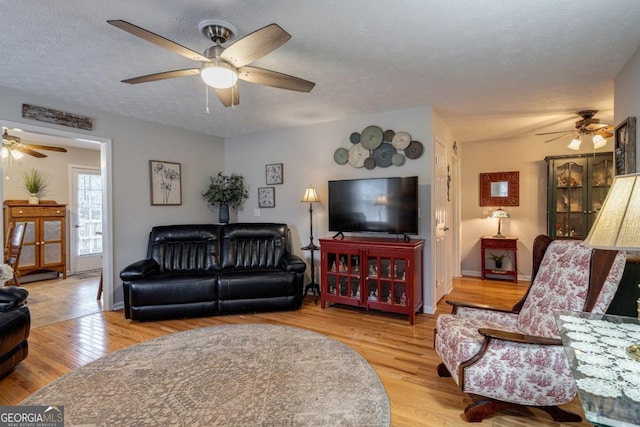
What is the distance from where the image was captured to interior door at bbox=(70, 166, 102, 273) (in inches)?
230

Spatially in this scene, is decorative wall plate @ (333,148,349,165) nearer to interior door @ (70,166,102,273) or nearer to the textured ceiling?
the textured ceiling

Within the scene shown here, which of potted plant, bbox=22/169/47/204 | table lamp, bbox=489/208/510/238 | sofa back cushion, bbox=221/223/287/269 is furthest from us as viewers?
potted plant, bbox=22/169/47/204

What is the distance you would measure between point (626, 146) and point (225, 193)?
4478 mm

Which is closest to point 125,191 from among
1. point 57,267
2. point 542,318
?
point 57,267

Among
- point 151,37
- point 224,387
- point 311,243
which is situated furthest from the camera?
point 311,243

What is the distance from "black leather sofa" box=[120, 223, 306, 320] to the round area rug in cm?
162

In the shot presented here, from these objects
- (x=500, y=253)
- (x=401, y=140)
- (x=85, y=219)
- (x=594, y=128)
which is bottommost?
(x=500, y=253)

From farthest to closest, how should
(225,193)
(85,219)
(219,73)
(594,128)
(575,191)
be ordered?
1. (85,219)
2. (225,193)
3. (575,191)
4. (594,128)
5. (219,73)

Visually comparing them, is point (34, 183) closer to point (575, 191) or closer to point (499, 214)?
point (499, 214)

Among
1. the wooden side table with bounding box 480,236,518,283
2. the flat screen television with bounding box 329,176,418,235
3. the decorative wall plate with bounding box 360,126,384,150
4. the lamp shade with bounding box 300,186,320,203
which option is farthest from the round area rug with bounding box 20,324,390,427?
the wooden side table with bounding box 480,236,518,283

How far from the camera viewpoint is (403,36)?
207 cm

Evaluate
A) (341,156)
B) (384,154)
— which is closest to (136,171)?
(341,156)

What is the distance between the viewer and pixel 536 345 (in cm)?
167

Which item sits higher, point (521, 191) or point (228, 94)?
point (228, 94)
